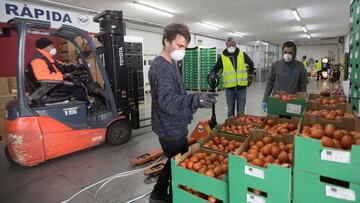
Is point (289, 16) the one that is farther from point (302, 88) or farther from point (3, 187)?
point (3, 187)

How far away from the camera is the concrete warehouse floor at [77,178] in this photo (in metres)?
2.77

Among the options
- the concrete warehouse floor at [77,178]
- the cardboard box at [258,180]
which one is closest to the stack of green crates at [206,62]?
the concrete warehouse floor at [77,178]

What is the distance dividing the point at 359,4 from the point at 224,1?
6.04 meters

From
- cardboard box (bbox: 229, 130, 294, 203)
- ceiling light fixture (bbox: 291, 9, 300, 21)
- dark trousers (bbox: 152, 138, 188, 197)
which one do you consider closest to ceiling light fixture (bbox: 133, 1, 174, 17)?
ceiling light fixture (bbox: 291, 9, 300, 21)

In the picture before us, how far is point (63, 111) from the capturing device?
364 cm

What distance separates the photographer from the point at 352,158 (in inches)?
42.2

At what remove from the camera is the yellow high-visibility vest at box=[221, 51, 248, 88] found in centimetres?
438

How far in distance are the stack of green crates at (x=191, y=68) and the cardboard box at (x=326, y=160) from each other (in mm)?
11368

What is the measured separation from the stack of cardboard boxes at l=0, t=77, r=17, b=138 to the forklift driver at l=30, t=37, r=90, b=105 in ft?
7.39

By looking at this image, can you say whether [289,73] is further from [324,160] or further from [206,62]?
[206,62]

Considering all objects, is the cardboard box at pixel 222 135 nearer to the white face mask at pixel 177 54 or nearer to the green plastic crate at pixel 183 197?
the green plastic crate at pixel 183 197

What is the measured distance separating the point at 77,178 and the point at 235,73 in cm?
320

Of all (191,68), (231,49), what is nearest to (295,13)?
(191,68)

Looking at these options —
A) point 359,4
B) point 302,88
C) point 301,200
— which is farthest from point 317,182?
point 302,88
